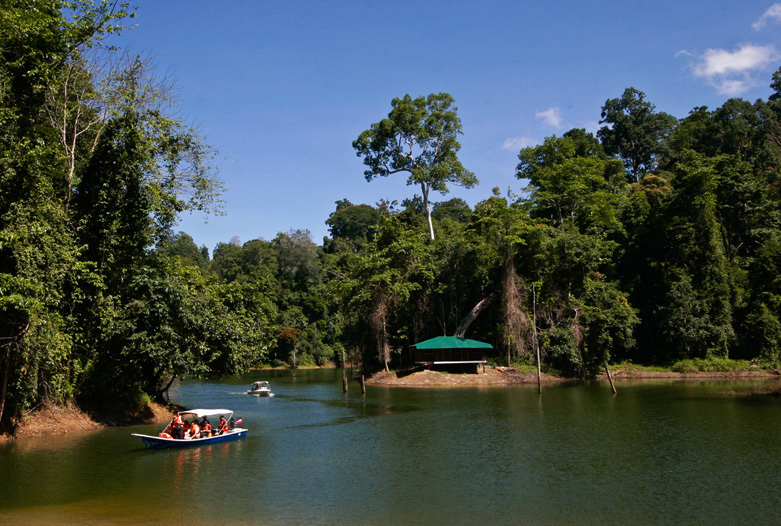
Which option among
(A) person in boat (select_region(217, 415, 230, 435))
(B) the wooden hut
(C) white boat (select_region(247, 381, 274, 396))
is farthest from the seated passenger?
(B) the wooden hut

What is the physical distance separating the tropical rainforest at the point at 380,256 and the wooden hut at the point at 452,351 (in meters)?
2.00

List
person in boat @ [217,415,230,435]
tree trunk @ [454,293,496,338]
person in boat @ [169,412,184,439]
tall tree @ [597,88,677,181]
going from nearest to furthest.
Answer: person in boat @ [169,412,184,439], person in boat @ [217,415,230,435], tree trunk @ [454,293,496,338], tall tree @ [597,88,677,181]

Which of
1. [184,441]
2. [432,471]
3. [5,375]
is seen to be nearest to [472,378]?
[432,471]

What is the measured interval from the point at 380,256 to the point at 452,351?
11.3 meters

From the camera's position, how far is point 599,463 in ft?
62.4

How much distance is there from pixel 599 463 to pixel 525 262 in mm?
34213

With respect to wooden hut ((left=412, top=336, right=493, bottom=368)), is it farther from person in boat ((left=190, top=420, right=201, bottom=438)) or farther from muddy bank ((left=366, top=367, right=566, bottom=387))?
person in boat ((left=190, top=420, right=201, bottom=438))

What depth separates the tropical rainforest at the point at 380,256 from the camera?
21.7 m

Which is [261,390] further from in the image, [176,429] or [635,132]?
[635,132]

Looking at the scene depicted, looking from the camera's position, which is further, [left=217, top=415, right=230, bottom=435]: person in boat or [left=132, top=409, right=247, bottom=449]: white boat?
[left=217, top=415, right=230, bottom=435]: person in boat

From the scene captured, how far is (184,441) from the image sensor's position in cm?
2173

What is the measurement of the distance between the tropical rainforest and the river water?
4.50m

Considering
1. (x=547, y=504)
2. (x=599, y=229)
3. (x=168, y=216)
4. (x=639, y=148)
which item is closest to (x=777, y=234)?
(x=599, y=229)

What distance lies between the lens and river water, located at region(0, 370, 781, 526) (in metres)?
14.3
